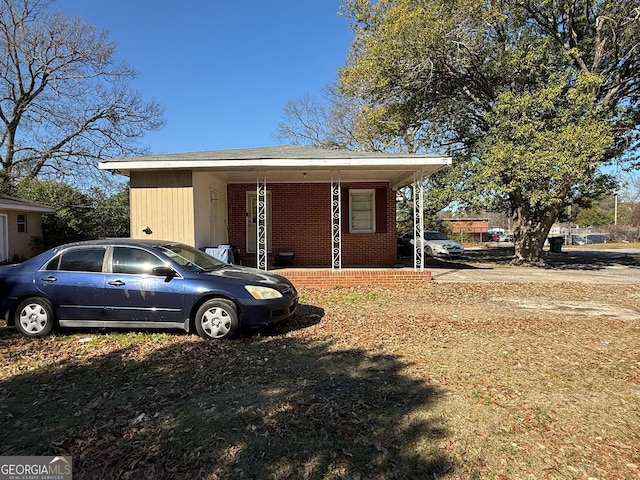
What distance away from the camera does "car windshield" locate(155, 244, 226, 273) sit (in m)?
5.84

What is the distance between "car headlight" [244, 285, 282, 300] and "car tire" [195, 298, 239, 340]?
12.1 inches

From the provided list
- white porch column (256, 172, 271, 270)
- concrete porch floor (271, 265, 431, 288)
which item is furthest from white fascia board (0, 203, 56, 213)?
concrete porch floor (271, 265, 431, 288)

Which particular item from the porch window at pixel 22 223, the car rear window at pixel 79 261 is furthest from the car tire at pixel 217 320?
the porch window at pixel 22 223

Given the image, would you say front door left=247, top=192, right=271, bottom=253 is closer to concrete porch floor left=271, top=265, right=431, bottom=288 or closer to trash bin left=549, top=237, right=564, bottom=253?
concrete porch floor left=271, top=265, right=431, bottom=288

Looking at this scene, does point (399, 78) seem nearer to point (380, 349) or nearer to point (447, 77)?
point (447, 77)

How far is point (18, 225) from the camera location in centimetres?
1906

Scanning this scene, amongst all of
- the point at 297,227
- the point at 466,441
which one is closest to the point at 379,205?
the point at 297,227

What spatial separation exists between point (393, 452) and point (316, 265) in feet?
32.9

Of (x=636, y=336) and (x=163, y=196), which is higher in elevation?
(x=163, y=196)

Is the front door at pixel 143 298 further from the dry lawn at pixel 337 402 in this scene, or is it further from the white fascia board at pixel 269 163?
the white fascia board at pixel 269 163

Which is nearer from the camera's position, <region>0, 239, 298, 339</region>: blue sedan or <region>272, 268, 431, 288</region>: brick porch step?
<region>0, 239, 298, 339</region>: blue sedan

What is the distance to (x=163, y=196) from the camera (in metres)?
9.91

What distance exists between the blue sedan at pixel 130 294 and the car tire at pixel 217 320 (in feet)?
0.04

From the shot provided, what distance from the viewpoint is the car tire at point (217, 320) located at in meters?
5.42
